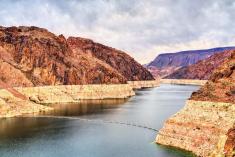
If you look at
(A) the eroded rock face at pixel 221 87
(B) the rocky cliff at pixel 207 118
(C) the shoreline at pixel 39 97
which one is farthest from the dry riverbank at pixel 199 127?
(C) the shoreline at pixel 39 97

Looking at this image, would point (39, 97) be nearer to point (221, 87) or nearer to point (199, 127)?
point (221, 87)

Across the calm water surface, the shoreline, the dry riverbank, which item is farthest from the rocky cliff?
the shoreline

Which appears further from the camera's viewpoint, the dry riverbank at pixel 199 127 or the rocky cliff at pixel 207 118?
the rocky cliff at pixel 207 118

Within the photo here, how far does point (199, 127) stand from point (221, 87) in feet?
26.0

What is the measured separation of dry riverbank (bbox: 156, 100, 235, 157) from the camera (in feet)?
194

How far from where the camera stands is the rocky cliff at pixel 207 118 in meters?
59.5

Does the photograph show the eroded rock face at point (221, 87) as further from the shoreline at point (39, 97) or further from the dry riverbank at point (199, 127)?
the shoreline at point (39, 97)

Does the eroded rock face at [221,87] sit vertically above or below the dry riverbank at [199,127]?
above

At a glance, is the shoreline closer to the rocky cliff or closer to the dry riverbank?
the dry riverbank

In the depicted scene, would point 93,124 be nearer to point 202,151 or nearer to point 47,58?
point 202,151

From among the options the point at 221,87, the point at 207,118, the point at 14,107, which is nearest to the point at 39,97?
the point at 14,107

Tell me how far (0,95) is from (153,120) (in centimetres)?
5277

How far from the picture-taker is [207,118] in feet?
203

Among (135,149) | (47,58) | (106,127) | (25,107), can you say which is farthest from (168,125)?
(47,58)
